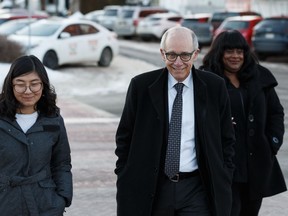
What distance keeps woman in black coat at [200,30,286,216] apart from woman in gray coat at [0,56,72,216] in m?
1.50

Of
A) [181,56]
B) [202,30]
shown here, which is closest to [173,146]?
[181,56]

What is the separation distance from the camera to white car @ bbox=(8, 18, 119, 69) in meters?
22.5

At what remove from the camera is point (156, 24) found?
127 feet

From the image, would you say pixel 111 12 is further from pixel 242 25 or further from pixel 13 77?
pixel 13 77

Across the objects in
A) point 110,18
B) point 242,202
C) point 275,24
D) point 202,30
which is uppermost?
point 242,202

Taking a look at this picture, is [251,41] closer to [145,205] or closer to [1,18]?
[1,18]

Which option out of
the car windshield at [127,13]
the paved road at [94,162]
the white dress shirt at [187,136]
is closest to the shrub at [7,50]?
the paved road at [94,162]

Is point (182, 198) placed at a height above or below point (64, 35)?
above

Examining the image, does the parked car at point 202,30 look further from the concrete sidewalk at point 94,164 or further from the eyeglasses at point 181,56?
the eyeglasses at point 181,56

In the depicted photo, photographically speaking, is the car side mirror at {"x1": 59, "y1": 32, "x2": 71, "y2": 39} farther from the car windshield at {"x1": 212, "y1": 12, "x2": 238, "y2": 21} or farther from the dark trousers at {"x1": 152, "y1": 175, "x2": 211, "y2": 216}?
the dark trousers at {"x1": 152, "y1": 175, "x2": 211, "y2": 216}

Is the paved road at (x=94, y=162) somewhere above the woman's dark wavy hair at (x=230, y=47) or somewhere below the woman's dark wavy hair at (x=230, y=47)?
below

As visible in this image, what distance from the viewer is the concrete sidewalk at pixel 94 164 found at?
7730 mm

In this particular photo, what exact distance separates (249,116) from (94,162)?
5.11 meters

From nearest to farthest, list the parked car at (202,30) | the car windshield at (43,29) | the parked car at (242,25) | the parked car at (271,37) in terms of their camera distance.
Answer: the car windshield at (43,29) → the parked car at (271,37) → the parked car at (242,25) → the parked car at (202,30)
